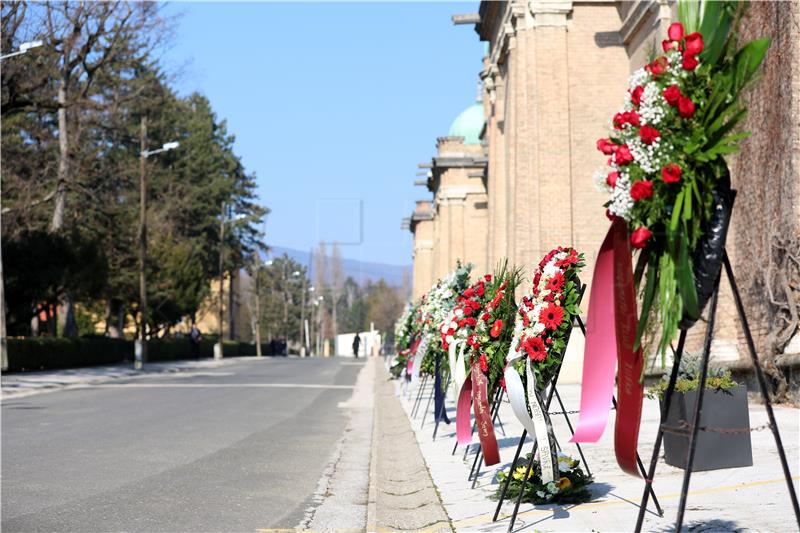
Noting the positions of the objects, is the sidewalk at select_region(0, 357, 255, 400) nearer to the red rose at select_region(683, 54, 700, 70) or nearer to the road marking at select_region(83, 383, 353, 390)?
the road marking at select_region(83, 383, 353, 390)

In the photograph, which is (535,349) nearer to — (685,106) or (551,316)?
(551,316)

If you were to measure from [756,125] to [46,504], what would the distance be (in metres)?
12.5

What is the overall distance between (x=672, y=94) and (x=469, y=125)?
214 feet

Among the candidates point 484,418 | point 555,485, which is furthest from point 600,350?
point 484,418

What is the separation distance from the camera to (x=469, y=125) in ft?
229

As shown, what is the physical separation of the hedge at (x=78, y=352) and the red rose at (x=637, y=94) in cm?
3392

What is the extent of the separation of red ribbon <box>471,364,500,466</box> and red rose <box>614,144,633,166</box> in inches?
168

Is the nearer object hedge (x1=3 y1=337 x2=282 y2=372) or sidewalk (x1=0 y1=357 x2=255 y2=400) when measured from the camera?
sidewalk (x1=0 y1=357 x2=255 y2=400)

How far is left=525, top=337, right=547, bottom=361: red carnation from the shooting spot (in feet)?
27.0

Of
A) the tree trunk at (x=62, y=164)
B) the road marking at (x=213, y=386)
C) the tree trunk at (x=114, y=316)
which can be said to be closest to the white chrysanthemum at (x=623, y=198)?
the road marking at (x=213, y=386)

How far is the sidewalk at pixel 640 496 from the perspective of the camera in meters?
7.44

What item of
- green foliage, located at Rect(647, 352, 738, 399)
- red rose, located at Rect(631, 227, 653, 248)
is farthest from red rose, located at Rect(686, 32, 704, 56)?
green foliage, located at Rect(647, 352, 738, 399)

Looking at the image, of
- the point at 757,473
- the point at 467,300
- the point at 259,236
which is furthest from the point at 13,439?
the point at 259,236

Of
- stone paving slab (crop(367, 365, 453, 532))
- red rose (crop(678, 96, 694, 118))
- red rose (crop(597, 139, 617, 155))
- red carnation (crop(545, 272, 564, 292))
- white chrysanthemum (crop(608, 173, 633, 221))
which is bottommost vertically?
stone paving slab (crop(367, 365, 453, 532))
